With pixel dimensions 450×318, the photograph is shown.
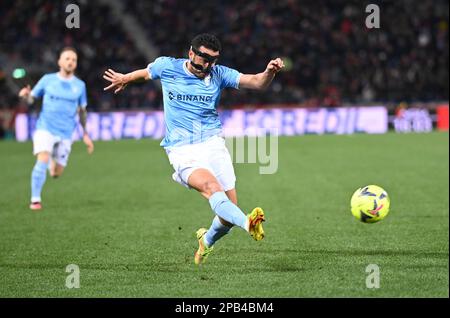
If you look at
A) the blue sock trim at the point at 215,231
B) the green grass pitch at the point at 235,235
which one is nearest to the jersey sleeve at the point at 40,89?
the green grass pitch at the point at 235,235

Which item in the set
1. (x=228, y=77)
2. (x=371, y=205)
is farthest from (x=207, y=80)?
(x=371, y=205)

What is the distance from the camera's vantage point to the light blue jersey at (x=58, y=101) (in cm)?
1348

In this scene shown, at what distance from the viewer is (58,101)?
13.5m

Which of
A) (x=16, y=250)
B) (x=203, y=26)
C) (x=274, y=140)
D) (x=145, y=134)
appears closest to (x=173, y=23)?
(x=203, y=26)

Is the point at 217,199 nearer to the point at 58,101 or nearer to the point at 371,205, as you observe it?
the point at 371,205

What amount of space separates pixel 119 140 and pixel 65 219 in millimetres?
18549

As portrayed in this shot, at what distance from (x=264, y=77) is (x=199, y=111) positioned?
2.28 ft

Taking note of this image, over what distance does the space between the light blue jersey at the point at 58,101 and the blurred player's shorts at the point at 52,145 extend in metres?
0.07

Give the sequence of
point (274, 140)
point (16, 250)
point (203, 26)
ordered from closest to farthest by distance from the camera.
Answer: point (16, 250)
point (274, 140)
point (203, 26)

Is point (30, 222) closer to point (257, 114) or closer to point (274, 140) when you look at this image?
point (274, 140)

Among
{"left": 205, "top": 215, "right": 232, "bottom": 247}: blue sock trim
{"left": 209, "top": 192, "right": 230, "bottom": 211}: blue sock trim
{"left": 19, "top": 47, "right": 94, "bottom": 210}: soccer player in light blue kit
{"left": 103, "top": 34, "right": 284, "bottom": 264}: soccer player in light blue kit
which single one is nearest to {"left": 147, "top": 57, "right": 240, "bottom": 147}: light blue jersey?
{"left": 103, "top": 34, "right": 284, "bottom": 264}: soccer player in light blue kit

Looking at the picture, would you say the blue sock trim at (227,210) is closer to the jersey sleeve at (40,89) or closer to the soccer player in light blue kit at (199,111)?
the soccer player in light blue kit at (199,111)

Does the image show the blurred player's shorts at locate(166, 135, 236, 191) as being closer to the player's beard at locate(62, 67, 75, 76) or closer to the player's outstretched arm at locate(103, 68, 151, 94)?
the player's outstretched arm at locate(103, 68, 151, 94)

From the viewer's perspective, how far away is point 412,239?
9648 millimetres
